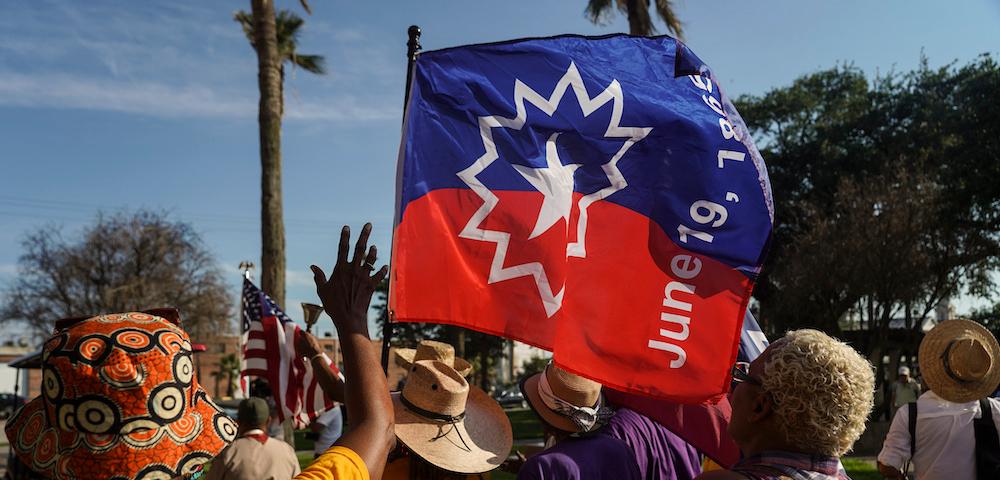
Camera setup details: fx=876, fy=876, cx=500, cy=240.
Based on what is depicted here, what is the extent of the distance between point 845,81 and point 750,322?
110 feet

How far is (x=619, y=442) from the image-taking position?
392 centimetres

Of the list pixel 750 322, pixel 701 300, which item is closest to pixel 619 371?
pixel 701 300

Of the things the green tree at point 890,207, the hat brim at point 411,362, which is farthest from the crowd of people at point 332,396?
the green tree at point 890,207

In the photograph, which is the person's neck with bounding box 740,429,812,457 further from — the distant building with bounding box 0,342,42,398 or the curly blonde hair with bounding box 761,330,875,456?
the distant building with bounding box 0,342,42,398

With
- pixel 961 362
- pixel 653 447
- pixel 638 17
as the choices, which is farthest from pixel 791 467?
pixel 638 17

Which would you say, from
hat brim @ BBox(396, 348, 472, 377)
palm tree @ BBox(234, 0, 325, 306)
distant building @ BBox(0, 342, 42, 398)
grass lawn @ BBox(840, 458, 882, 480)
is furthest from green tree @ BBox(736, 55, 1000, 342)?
distant building @ BBox(0, 342, 42, 398)

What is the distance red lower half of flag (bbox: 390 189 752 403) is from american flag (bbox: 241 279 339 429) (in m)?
5.14

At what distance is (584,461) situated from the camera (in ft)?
12.1

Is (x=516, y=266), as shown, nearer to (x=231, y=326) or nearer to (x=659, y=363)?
(x=659, y=363)

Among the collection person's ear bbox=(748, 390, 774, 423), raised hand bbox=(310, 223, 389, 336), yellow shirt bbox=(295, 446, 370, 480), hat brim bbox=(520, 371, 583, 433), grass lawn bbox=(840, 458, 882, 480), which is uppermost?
raised hand bbox=(310, 223, 389, 336)

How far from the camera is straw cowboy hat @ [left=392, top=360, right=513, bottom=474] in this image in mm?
4352

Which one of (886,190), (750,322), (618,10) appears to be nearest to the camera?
(750,322)

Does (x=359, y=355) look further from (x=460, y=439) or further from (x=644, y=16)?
(x=644, y=16)

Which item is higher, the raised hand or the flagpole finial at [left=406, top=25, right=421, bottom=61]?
Answer: the flagpole finial at [left=406, top=25, right=421, bottom=61]
